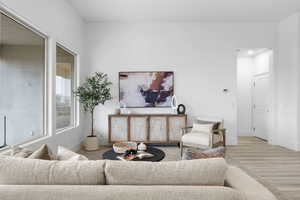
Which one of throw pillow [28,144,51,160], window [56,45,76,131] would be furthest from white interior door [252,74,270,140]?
throw pillow [28,144,51,160]

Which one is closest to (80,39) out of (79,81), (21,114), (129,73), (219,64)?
(79,81)

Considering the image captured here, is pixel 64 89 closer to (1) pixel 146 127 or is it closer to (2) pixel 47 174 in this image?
(1) pixel 146 127

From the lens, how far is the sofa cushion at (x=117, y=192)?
103cm

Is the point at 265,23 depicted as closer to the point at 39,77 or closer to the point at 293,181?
the point at 293,181

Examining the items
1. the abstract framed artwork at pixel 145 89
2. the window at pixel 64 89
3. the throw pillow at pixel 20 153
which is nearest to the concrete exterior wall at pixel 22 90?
the window at pixel 64 89

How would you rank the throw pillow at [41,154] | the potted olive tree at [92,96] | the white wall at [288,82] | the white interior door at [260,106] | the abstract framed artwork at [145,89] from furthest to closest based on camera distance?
1. the white interior door at [260,106]
2. the abstract framed artwork at [145,89]
3. the white wall at [288,82]
4. the potted olive tree at [92,96]
5. the throw pillow at [41,154]

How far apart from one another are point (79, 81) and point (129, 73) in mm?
1288

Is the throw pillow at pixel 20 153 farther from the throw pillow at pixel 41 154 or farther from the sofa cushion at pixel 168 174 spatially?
the sofa cushion at pixel 168 174

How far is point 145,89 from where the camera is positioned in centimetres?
490

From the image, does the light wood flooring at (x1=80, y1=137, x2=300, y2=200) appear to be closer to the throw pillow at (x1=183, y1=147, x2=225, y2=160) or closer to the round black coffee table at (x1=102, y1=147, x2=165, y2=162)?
the round black coffee table at (x1=102, y1=147, x2=165, y2=162)

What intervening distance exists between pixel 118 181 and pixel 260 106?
615 centimetres

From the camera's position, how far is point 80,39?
181 inches

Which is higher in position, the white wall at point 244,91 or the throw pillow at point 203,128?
the white wall at point 244,91

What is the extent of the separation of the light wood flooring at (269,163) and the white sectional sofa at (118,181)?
72.0 inches
